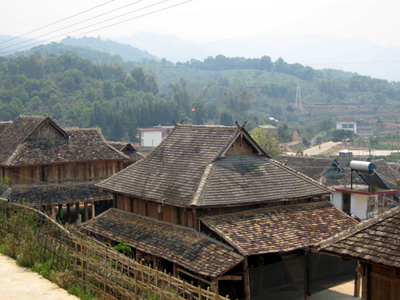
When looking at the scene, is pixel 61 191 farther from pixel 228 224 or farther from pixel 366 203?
pixel 366 203

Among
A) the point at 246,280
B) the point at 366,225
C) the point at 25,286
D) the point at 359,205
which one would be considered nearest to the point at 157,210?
the point at 246,280

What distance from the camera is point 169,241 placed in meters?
21.8

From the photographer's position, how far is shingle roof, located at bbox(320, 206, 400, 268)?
475 inches

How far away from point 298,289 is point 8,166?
67.8 feet

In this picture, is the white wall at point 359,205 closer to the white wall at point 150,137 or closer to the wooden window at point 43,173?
the wooden window at point 43,173

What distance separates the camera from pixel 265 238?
20.3m

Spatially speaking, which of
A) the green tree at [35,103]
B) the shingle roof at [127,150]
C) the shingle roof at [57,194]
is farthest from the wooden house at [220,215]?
the green tree at [35,103]

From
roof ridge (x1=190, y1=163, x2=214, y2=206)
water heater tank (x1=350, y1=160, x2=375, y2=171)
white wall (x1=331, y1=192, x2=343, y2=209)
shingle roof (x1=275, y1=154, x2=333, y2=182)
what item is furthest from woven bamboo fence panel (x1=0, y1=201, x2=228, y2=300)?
shingle roof (x1=275, y1=154, x2=333, y2=182)

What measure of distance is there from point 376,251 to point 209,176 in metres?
10.9

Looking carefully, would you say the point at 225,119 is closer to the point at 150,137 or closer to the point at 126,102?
the point at 126,102

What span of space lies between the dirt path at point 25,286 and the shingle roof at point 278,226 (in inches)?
238

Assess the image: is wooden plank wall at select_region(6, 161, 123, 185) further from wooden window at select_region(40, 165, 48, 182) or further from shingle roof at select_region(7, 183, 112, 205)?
shingle roof at select_region(7, 183, 112, 205)

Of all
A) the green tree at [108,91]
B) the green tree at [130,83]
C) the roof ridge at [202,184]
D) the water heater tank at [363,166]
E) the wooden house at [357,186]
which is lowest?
the wooden house at [357,186]

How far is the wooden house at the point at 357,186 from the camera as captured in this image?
1490 inches
